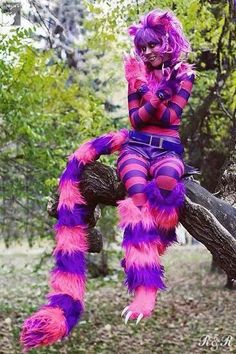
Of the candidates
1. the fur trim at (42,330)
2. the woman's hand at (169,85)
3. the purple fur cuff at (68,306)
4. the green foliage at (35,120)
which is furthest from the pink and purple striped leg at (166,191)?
the green foliage at (35,120)

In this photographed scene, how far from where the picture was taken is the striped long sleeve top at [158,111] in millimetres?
3361

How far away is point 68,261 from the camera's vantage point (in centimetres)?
346

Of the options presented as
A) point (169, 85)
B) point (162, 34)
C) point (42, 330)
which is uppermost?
point (162, 34)

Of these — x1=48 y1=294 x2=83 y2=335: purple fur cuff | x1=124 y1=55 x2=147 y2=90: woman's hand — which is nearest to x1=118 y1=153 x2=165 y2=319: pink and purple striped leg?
x1=48 y1=294 x2=83 y2=335: purple fur cuff

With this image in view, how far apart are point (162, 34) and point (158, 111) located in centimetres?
45

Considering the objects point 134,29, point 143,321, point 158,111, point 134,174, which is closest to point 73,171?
point 134,174

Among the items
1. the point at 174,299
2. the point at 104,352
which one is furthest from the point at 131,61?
the point at 174,299

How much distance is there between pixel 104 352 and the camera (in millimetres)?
7988

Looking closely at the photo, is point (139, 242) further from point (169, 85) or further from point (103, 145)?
point (169, 85)

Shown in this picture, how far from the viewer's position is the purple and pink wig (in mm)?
3451

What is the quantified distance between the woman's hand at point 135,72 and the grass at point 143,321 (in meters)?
5.01

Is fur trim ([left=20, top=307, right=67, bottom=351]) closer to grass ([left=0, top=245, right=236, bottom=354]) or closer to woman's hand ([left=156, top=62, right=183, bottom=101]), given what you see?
woman's hand ([left=156, top=62, right=183, bottom=101])

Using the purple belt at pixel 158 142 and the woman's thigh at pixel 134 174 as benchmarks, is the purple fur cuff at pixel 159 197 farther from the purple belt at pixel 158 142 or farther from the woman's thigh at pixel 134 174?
the purple belt at pixel 158 142

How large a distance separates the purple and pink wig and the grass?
520 cm
